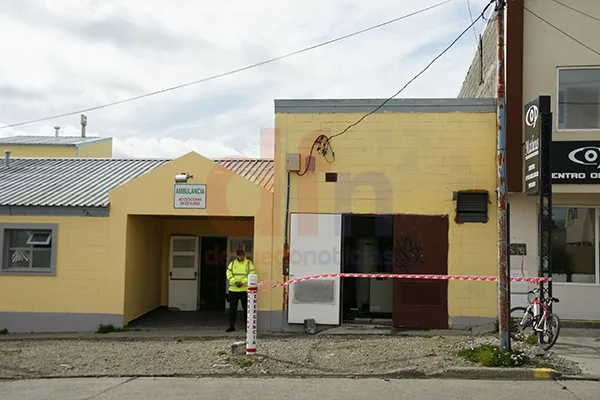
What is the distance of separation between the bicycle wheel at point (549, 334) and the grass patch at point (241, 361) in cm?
470

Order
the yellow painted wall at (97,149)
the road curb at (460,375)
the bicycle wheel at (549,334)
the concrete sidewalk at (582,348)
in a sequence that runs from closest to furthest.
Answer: the road curb at (460,375) < the concrete sidewalk at (582,348) < the bicycle wheel at (549,334) < the yellow painted wall at (97,149)

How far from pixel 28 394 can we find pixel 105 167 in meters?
9.38

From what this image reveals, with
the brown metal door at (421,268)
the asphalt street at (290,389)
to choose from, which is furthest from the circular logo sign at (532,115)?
the asphalt street at (290,389)

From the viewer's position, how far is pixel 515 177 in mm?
11664

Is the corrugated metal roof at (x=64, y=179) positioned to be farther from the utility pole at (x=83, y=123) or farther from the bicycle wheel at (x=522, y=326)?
the utility pole at (x=83, y=123)

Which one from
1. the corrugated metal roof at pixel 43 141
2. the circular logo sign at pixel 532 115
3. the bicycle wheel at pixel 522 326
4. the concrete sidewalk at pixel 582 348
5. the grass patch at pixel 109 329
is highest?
the corrugated metal roof at pixel 43 141

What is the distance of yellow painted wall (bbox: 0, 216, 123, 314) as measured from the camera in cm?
1294

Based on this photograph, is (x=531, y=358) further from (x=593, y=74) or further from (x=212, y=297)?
(x=212, y=297)

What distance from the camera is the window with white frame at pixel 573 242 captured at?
12.2m

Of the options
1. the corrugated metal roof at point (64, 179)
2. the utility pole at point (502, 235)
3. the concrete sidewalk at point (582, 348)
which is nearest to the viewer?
the concrete sidewalk at point (582, 348)

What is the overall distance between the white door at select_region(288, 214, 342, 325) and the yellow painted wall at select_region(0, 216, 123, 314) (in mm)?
3962

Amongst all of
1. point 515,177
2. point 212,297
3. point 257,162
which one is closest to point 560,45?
point 515,177

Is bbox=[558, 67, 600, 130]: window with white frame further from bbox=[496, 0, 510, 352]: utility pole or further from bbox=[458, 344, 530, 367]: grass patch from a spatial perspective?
bbox=[458, 344, 530, 367]: grass patch

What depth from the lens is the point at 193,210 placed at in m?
12.9
